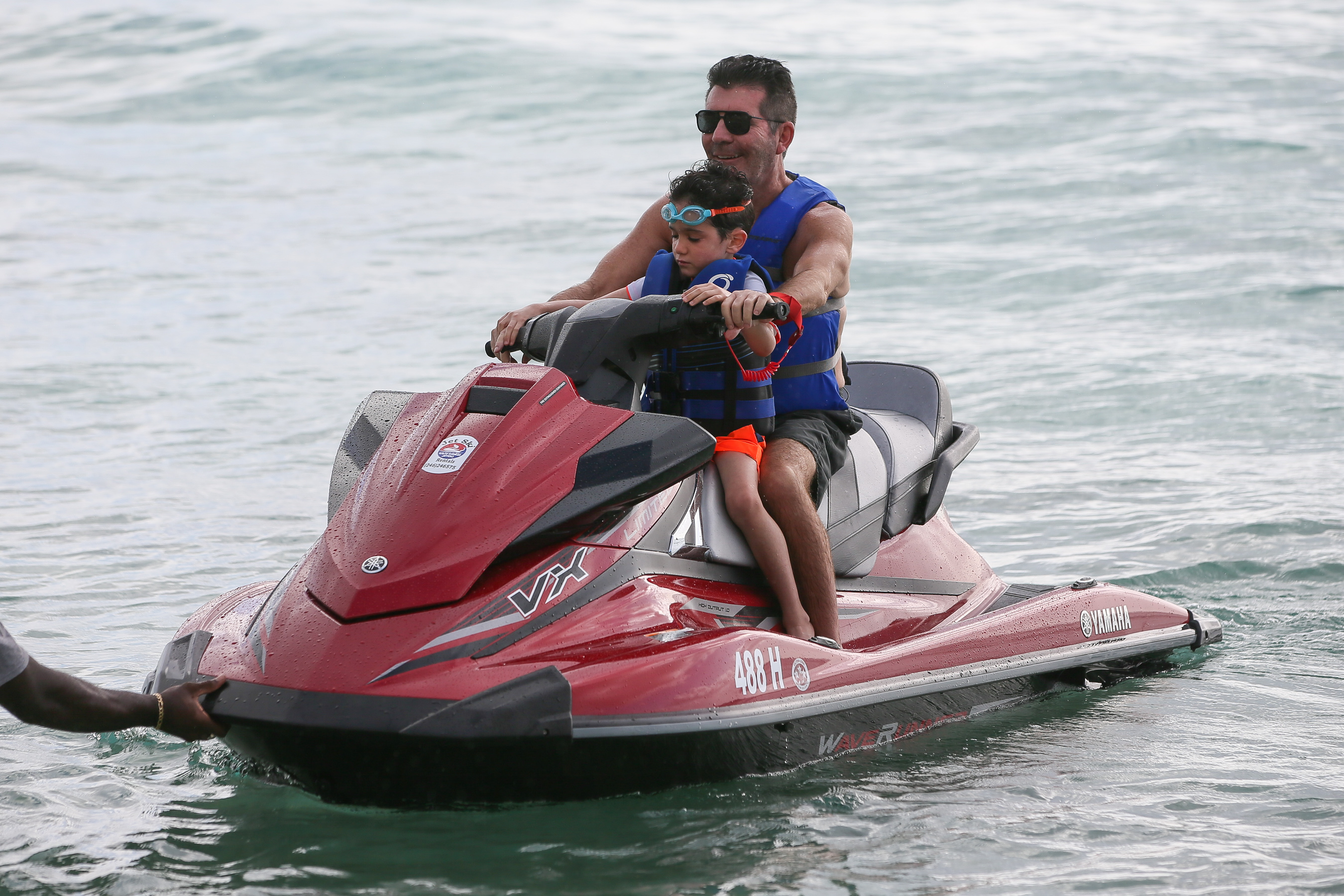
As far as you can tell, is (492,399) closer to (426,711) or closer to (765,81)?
(426,711)

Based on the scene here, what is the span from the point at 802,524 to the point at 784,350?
52 centimetres

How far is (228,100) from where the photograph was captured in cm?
2284

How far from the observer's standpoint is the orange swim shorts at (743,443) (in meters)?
3.90

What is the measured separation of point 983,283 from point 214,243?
7145 mm

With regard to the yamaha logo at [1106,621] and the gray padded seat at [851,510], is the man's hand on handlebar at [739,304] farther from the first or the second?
the yamaha logo at [1106,621]

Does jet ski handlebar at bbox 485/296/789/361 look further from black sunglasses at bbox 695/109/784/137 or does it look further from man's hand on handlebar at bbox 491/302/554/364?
black sunglasses at bbox 695/109/784/137

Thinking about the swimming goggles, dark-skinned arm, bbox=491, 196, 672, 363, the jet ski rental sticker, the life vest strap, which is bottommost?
the jet ski rental sticker

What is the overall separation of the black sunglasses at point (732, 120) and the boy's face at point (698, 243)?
0.54 m

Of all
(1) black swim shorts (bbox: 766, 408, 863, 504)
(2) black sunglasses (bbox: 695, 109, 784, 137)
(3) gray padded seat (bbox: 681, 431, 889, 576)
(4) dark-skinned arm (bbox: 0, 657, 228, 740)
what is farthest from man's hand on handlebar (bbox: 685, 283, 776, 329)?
(4) dark-skinned arm (bbox: 0, 657, 228, 740)

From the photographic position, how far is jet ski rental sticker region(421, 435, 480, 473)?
3.46m

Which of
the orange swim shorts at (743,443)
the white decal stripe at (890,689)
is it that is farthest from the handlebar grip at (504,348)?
the white decal stripe at (890,689)

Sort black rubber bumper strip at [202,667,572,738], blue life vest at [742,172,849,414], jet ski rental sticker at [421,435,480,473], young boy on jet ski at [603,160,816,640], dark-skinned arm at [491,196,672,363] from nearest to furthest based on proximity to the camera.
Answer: black rubber bumper strip at [202,667,572,738] → jet ski rental sticker at [421,435,480,473] → young boy on jet ski at [603,160,816,640] → blue life vest at [742,172,849,414] → dark-skinned arm at [491,196,672,363]

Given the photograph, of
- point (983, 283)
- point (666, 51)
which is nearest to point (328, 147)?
point (666, 51)

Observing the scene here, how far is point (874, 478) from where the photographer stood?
14.5 ft
